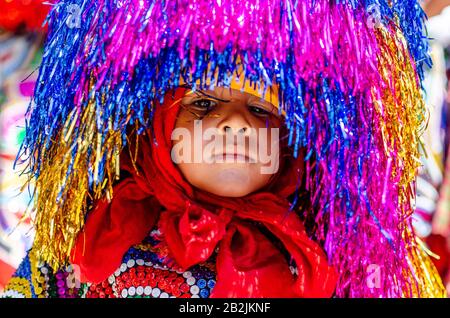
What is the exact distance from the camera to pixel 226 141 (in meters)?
1.04

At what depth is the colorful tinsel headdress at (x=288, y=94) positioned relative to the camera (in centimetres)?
91

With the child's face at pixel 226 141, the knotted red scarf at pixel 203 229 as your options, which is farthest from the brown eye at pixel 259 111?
the knotted red scarf at pixel 203 229

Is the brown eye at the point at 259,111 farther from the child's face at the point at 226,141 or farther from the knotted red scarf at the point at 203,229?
the knotted red scarf at the point at 203,229

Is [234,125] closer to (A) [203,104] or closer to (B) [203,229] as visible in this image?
(A) [203,104]

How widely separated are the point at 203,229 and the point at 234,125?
0.18m

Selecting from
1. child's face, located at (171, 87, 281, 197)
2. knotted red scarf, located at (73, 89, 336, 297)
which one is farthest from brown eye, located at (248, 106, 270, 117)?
knotted red scarf, located at (73, 89, 336, 297)

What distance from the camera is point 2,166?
158 centimetres

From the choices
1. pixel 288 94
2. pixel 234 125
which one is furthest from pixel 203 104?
pixel 288 94

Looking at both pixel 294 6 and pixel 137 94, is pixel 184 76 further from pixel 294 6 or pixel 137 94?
pixel 294 6

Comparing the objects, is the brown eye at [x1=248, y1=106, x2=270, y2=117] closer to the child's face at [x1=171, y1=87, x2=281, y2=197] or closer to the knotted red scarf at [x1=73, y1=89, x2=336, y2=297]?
the child's face at [x1=171, y1=87, x2=281, y2=197]

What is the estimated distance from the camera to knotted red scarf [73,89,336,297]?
1035 mm

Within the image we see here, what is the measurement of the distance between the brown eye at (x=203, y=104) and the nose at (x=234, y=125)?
4cm
